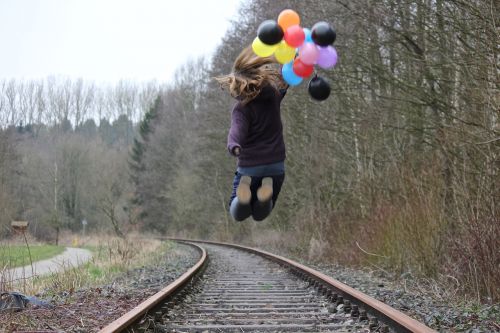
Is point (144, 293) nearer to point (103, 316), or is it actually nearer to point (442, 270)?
point (103, 316)

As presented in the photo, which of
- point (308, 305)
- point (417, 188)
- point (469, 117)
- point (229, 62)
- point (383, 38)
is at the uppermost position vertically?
point (229, 62)

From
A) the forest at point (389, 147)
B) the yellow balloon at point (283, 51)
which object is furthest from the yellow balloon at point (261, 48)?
the forest at point (389, 147)

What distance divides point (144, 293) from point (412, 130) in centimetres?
628

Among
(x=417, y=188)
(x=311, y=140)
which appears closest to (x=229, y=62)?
(x=311, y=140)

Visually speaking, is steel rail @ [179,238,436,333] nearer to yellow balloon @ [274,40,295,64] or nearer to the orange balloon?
yellow balloon @ [274,40,295,64]

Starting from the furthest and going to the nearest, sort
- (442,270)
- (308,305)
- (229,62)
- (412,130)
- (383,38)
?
1. (229,62)
2. (383,38)
3. (412,130)
4. (442,270)
5. (308,305)

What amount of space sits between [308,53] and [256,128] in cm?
73

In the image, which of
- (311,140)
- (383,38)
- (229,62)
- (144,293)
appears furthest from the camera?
(229,62)

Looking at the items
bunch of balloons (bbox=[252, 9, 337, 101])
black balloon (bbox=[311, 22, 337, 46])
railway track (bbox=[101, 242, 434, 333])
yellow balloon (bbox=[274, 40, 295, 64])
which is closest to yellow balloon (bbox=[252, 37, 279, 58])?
bunch of balloons (bbox=[252, 9, 337, 101])

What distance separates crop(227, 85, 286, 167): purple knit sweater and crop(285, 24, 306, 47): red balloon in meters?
0.39

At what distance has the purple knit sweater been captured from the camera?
4.45 meters

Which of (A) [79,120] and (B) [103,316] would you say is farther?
(A) [79,120]

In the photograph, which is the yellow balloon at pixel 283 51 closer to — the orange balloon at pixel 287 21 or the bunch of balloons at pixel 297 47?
the bunch of balloons at pixel 297 47

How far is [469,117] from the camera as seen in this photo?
317 inches
